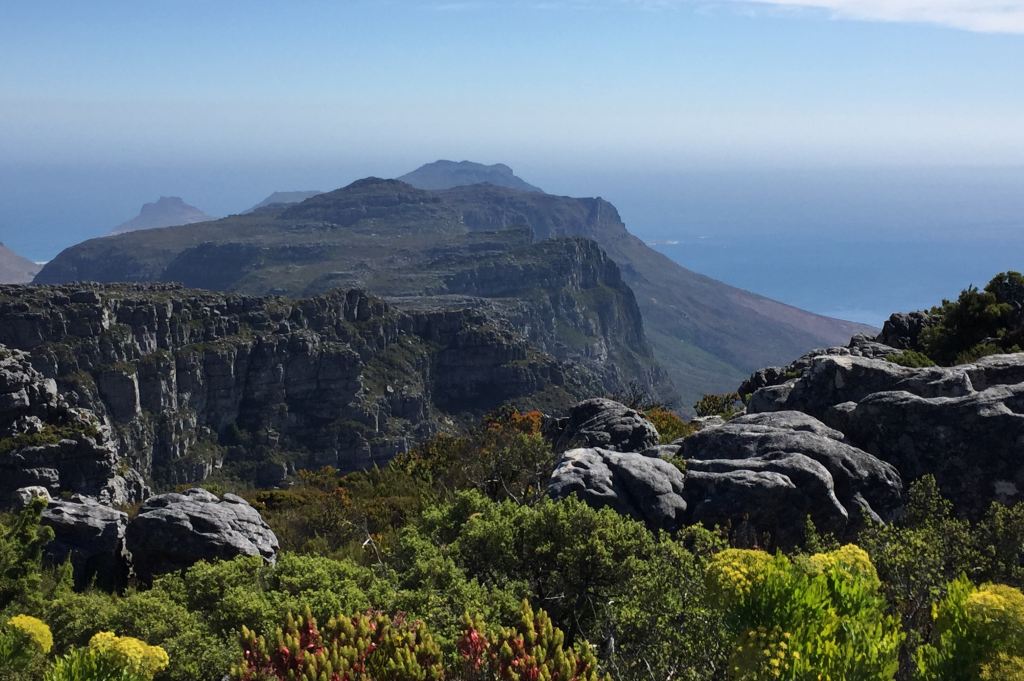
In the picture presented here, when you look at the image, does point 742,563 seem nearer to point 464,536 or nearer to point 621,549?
point 621,549

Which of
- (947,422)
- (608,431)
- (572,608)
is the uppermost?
(947,422)

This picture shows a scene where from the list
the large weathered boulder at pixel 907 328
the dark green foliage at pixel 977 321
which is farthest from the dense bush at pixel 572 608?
the large weathered boulder at pixel 907 328

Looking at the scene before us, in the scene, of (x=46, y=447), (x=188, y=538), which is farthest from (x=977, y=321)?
(x=46, y=447)

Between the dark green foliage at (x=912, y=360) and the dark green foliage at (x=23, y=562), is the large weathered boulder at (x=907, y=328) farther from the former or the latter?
the dark green foliage at (x=23, y=562)

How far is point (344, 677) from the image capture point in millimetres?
12438

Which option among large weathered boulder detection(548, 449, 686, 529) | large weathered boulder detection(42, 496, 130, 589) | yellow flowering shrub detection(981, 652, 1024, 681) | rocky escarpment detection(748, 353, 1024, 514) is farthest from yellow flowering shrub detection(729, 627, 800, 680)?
large weathered boulder detection(42, 496, 130, 589)

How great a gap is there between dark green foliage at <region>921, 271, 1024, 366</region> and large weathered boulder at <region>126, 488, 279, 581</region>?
4083cm

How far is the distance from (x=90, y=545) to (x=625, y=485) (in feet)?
69.9

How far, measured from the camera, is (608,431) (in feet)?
123

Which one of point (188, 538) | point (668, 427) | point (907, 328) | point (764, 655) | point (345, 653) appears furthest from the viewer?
point (907, 328)

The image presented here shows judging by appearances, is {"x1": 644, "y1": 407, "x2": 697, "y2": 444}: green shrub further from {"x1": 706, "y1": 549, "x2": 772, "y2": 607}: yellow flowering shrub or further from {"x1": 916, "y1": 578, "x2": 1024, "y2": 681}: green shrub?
{"x1": 916, "y1": 578, "x2": 1024, "y2": 681}: green shrub

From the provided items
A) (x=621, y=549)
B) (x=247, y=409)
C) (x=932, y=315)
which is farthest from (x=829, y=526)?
(x=247, y=409)

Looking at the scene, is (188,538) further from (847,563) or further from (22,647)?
(847,563)

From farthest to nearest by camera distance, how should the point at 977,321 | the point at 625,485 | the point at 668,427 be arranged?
the point at 977,321, the point at 668,427, the point at 625,485
